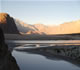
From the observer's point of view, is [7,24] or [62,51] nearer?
[62,51]

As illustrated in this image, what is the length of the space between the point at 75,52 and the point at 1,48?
58.6 feet

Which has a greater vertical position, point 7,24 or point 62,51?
point 62,51

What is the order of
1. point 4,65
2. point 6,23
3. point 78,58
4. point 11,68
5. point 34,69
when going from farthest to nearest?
point 6,23, point 78,58, point 34,69, point 11,68, point 4,65

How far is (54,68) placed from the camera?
43.2 ft

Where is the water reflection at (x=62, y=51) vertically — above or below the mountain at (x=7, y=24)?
above

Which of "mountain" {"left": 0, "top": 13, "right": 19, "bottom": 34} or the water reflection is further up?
the water reflection

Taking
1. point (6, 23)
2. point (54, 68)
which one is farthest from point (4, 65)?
point (6, 23)

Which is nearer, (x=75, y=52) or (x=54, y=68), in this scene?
(x=54, y=68)

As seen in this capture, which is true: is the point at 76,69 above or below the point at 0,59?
below

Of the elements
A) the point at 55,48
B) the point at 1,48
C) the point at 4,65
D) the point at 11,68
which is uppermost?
the point at 1,48

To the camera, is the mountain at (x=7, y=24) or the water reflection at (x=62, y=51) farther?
the mountain at (x=7, y=24)

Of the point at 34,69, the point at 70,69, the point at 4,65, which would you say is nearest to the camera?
the point at 4,65

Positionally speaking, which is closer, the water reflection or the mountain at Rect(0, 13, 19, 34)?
the water reflection

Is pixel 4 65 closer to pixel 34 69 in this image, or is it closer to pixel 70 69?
pixel 34 69
